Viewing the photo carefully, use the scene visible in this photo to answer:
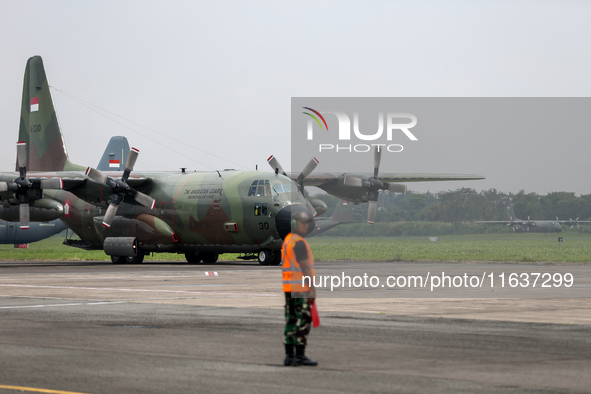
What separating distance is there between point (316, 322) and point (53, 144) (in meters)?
44.5

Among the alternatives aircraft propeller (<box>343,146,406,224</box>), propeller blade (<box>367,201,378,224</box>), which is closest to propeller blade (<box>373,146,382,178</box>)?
aircraft propeller (<box>343,146,406,224</box>)

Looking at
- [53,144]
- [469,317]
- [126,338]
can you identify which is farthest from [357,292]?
[53,144]

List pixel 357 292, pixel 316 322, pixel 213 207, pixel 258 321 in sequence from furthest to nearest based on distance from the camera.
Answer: pixel 213 207 → pixel 357 292 → pixel 258 321 → pixel 316 322

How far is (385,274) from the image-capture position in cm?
3123

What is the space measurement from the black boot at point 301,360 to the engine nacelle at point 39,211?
1528 inches

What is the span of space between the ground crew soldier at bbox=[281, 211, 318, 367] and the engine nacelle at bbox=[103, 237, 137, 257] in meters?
34.8

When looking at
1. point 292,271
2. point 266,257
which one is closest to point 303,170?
point 266,257

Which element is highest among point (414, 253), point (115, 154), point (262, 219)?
point (115, 154)

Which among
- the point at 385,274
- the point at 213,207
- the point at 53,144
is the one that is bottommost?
the point at 385,274

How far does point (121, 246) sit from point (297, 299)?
1390 inches

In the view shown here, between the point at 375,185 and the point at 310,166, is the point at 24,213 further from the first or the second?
the point at 375,185

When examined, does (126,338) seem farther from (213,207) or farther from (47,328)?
(213,207)

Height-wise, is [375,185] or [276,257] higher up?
[375,185]

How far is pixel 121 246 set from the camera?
4391cm
